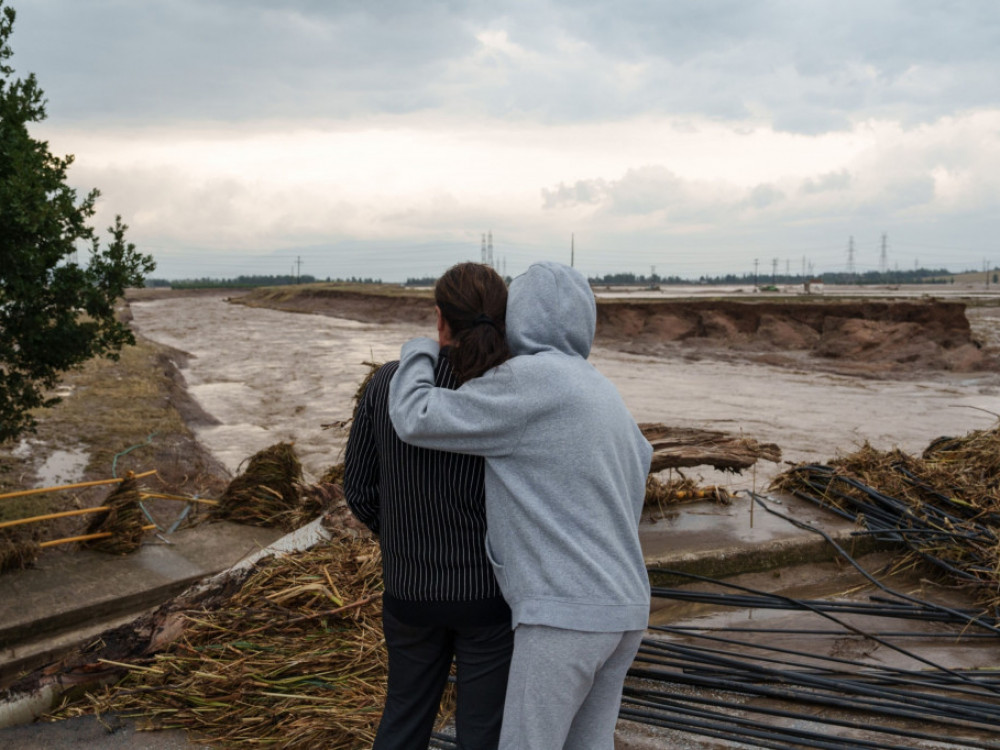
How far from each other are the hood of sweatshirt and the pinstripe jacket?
236 millimetres

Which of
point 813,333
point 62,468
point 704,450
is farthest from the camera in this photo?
point 813,333

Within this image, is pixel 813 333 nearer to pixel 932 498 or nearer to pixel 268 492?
pixel 932 498

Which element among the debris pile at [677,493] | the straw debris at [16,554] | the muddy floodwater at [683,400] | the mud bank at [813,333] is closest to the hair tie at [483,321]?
the debris pile at [677,493]

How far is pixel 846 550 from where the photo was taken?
647cm

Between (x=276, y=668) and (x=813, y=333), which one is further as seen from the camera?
(x=813, y=333)

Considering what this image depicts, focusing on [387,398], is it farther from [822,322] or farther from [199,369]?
[822,322]

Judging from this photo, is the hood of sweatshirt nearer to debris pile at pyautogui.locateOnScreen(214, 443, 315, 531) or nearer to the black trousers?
the black trousers

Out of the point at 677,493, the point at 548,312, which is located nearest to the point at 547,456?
the point at 548,312

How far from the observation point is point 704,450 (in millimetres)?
7070

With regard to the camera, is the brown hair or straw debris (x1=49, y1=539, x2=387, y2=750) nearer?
the brown hair

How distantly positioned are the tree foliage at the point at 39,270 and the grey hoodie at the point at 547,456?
490 centimetres

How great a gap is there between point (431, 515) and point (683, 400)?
19092 millimetres

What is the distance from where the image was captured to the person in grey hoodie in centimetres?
220

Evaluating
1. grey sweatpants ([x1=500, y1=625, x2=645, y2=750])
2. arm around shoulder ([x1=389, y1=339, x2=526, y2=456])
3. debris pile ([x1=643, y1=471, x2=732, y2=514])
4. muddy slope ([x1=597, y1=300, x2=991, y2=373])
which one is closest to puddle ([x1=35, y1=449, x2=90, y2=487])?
debris pile ([x1=643, y1=471, x2=732, y2=514])
